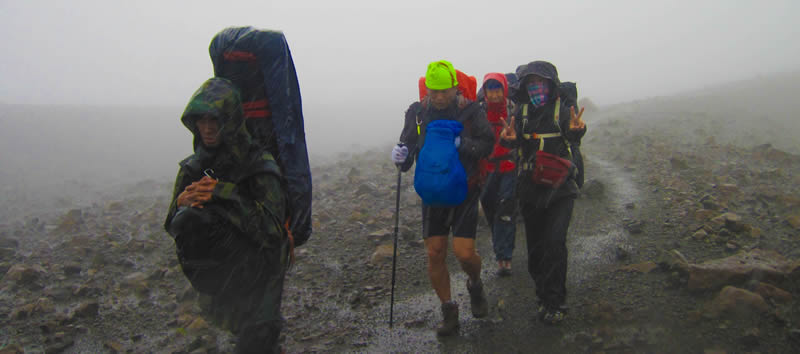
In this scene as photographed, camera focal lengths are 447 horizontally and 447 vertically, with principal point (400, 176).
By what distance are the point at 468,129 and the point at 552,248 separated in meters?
1.25

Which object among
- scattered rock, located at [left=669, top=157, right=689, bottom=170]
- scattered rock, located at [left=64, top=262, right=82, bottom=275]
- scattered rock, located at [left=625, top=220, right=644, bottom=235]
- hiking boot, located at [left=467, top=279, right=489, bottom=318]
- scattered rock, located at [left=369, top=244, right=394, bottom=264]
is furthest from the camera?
scattered rock, located at [left=669, top=157, right=689, bottom=170]

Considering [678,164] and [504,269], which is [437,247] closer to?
[504,269]

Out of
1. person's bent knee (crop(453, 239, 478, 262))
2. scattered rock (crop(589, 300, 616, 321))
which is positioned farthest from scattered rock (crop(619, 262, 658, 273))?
person's bent knee (crop(453, 239, 478, 262))

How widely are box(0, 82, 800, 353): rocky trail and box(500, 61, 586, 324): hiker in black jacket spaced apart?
38 cm

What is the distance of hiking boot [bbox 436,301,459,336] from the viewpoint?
385cm

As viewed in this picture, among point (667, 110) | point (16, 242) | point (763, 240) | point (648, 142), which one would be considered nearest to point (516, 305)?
point (763, 240)

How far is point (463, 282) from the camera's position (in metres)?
5.06

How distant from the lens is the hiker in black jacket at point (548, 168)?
3.82m

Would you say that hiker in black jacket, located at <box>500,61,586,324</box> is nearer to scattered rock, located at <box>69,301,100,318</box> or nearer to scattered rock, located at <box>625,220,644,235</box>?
scattered rock, located at <box>625,220,644,235</box>

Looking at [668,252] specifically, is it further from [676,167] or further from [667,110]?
[667,110]

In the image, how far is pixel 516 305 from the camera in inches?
171

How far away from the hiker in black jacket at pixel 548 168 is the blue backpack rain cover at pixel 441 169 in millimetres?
626

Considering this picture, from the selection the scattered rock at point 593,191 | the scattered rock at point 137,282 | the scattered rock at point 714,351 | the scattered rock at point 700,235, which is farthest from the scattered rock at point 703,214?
the scattered rock at point 137,282

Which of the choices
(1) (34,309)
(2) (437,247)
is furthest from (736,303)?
(1) (34,309)
